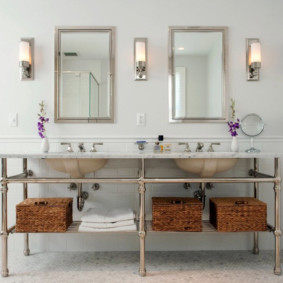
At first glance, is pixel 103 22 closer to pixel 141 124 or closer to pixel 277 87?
pixel 141 124

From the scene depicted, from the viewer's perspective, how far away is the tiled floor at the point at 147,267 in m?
1.90

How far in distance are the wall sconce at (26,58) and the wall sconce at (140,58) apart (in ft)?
2.88

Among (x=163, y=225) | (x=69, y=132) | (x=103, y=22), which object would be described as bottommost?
(x=163, y=225)

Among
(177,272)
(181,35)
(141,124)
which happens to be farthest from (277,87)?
(177,272)

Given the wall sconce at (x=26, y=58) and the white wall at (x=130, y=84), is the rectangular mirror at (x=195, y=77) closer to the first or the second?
the white wall at (x=130, y=84)

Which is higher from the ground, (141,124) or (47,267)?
(141,124)

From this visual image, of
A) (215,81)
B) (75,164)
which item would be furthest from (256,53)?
(75,164)

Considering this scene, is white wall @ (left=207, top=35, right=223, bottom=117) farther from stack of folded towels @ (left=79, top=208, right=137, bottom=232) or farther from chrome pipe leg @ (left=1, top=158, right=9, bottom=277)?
chrome pipe leg @ (left=1, top=158, right=9, bottom=277)

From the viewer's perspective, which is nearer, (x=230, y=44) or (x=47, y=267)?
(x=47, y=267)

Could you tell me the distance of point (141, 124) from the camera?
238 centimetres

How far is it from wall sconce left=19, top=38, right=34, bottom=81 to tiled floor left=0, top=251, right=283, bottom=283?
1494 mm

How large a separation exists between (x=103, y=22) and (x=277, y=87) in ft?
5.18

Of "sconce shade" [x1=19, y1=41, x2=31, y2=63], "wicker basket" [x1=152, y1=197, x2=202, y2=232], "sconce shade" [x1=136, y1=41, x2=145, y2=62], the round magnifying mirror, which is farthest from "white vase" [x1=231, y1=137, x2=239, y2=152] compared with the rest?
"sconce shade" [x1=19, y1=41, x2=31, y2=63]

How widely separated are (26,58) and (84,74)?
0.48m
